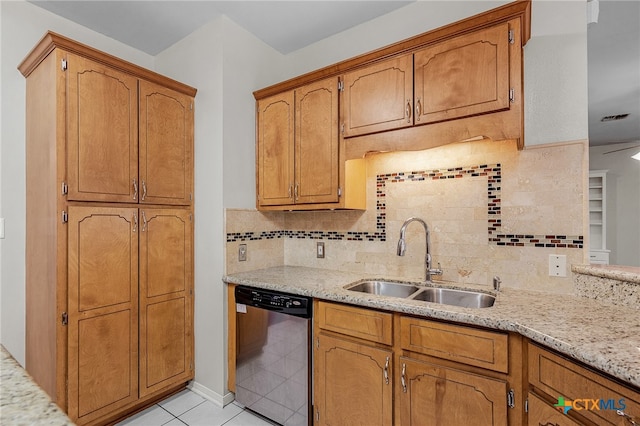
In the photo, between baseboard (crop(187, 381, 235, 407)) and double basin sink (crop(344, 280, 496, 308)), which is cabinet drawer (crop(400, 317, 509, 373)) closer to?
double basin sink (crop(344, 280, 496, 308))

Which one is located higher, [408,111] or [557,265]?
[408,111]

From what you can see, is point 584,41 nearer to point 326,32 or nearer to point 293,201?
point 326,32

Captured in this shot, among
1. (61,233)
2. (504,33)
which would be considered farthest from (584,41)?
(61,233)

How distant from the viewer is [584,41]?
171 cm

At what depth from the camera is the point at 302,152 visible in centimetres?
232

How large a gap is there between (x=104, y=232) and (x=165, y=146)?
700 millimetres

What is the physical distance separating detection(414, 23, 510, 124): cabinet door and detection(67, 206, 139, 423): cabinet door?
6.41ft

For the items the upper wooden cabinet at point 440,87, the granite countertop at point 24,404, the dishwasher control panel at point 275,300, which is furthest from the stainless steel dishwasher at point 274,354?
the granite countertop at point 24,404

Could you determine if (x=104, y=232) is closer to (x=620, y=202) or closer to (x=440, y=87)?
(x=440, y=87)

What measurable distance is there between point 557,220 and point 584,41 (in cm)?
95

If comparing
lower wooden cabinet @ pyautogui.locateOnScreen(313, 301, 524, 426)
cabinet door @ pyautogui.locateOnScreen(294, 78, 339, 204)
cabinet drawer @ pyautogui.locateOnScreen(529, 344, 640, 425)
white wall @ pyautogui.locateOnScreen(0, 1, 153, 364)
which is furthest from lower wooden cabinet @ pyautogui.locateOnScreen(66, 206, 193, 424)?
cabinet drawer @ pyautogui.locateOnScreen(529, 344, 640, 425)

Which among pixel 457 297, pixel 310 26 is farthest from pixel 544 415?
pixel 310 26

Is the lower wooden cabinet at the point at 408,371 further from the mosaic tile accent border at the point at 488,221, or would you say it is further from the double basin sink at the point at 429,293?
the mosaic tile accent border at the point at 488,221

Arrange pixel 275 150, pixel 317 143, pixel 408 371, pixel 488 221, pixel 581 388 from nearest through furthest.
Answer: pixel 581 388 → pixel 408 371 → pixel 488 221 → pixel 317 143 → pixel 275 150
